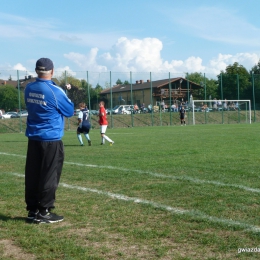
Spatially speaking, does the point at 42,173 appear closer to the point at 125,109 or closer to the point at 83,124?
the point at 83,124

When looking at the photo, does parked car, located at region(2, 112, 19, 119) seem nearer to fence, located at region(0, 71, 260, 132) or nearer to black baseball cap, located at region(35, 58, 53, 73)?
fence, located at region(0, 71, 260, 132)

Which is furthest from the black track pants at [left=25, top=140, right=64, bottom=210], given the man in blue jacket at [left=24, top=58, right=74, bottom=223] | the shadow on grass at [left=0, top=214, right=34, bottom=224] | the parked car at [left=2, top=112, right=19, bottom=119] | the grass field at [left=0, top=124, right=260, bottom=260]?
the parked car at [left=2, top=112, right=19, bottom=119]

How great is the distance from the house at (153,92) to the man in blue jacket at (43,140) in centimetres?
3637

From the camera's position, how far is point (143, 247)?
4.27m

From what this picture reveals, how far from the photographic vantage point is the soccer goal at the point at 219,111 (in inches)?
1873

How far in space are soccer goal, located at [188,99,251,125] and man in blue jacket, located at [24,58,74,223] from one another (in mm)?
41767

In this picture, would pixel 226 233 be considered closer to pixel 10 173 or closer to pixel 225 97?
pixel 10 173

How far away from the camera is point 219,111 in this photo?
48.2 m

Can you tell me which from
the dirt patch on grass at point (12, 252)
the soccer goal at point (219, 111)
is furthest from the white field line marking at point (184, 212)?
the soccer goal at point (219, 111)

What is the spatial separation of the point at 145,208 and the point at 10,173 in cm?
463

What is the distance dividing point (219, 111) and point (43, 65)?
4404cm

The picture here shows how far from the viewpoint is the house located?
142ft

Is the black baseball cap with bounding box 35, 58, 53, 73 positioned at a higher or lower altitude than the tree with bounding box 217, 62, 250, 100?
lower

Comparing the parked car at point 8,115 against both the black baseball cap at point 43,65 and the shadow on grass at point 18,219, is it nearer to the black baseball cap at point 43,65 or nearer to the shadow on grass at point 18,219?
the shadow on grass at point 18,219
